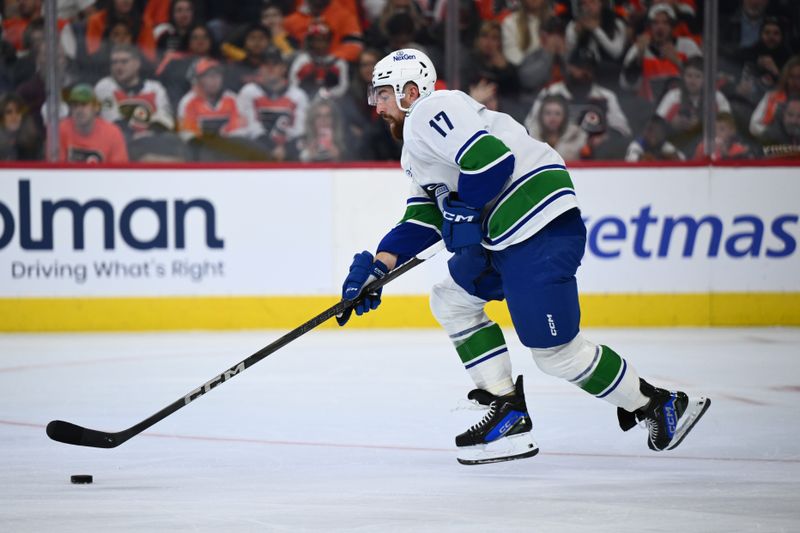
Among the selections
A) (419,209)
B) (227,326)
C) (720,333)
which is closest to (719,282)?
(720,333)

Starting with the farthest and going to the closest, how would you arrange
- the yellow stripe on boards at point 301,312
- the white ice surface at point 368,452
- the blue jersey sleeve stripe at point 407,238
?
the yellow stripe on boards at point 301,312
the blue jersey sleeve stripe at point 407,238
the white ice surface at point 368,452

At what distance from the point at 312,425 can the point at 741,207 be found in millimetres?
3614

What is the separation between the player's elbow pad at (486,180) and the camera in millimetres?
3074

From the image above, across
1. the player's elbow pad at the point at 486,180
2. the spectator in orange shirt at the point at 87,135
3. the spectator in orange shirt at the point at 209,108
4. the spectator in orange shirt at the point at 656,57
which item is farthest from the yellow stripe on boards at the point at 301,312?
the player's elbow pad at the point at 486,180

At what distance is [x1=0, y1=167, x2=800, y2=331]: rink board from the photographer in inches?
262

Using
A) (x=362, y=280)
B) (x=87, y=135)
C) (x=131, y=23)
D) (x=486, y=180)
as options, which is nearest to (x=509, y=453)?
(x=362, y=280)

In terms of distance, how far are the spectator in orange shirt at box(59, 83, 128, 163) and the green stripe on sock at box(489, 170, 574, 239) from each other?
4.00 metres

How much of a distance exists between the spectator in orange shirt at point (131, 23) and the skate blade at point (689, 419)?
14.4 ft

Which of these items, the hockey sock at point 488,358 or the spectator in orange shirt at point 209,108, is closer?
the hockey sock at point 488,358

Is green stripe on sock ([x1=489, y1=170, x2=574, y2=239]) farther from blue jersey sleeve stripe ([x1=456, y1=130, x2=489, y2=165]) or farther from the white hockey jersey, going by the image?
blue jersey sleeve stripe ([x1=456, y1=130, x2=489, y2=165])

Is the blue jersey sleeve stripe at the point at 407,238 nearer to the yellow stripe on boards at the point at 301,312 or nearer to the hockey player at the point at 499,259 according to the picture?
the hockey player at the point at 499,259

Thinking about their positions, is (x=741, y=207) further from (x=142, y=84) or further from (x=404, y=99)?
(x=404, y=99)

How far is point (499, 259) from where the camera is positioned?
3.26 meters

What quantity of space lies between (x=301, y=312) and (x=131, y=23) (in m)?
1.81
